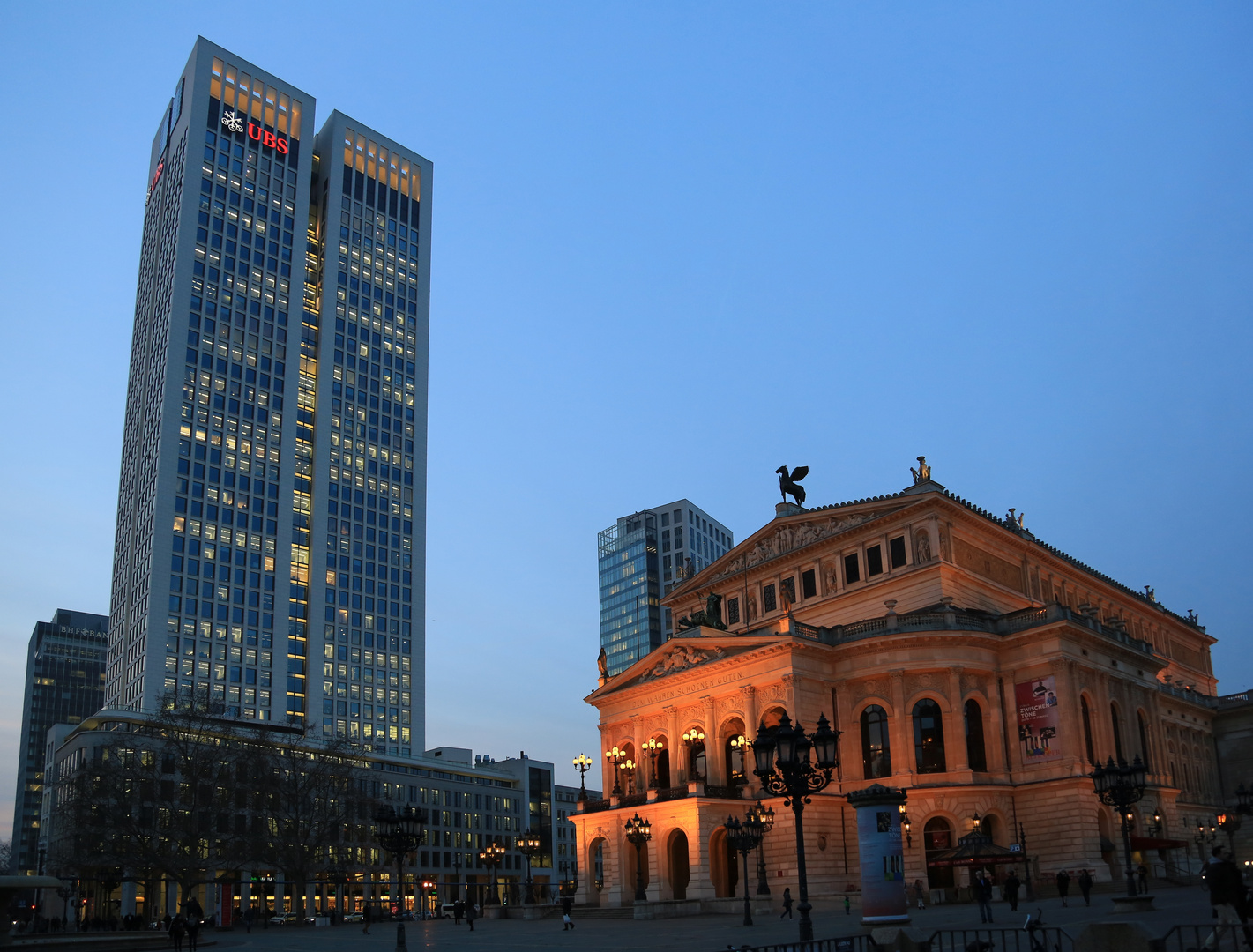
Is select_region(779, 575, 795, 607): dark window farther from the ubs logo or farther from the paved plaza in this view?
the ubs logo

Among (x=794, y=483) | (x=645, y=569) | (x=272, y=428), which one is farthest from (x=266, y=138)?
(x=794, y=483)

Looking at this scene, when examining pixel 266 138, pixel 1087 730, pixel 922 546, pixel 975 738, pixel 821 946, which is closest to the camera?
pixel 821 946

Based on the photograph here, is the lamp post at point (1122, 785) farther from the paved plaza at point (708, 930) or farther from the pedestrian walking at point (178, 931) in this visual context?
the pedestrian walking at point (178, 931)

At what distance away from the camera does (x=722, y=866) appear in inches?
2404

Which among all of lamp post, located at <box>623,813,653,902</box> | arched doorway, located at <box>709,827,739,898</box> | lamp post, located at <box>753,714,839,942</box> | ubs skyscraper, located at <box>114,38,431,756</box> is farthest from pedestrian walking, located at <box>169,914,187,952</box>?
ubs skyscraper, located at <box>114,38,431,756</box>

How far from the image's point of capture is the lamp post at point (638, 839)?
56369mm

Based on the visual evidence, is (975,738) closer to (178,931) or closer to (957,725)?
(957,725)

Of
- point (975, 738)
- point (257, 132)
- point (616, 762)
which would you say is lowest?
point (616, 762)

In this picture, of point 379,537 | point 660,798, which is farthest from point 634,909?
point 379,537

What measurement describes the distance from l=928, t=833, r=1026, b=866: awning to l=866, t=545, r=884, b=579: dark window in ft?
63.7

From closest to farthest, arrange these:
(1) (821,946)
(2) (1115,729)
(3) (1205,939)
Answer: (1) (821,946) → (3) (1205,939) → (2) (1115,729)

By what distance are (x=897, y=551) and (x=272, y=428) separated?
309 ft

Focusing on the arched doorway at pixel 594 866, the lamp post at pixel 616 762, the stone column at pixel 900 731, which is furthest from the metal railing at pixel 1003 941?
the arched doorway at pixel 594 866

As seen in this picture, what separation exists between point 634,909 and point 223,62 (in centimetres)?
13067
